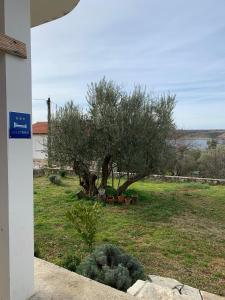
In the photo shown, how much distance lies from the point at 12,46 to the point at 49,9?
1026mm

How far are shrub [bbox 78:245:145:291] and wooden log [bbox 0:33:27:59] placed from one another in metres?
2.14

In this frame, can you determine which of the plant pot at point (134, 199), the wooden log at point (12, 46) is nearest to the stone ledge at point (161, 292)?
the wooden log at point (12, 46)

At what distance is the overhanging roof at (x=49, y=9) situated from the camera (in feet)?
8.53

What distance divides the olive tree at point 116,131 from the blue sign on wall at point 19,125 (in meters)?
5.93

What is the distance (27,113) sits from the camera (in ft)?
6.89

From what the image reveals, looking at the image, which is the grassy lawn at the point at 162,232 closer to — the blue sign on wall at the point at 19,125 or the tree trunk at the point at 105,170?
the tree trunk at the point at 105,170

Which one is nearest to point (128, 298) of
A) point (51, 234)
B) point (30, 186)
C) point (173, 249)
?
point (30, 186)

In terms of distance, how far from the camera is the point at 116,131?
26.3ft

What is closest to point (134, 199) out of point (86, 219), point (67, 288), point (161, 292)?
point (86, 219)

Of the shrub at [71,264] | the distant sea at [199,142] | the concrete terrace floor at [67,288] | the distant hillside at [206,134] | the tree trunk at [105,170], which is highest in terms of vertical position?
the distant hillside at [206,134]


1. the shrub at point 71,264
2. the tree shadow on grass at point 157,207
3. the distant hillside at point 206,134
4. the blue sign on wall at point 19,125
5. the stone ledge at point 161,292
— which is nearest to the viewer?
the blue sign on wall at point 19,125

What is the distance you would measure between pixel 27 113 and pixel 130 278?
2.04 m

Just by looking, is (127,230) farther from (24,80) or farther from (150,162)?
(24,80)

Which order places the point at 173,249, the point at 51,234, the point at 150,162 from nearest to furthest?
1. the point at 173,249
2. the point at 51,234
3. the point at 150,162
